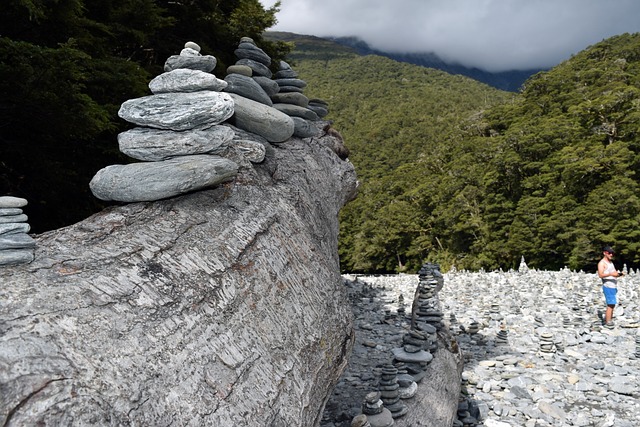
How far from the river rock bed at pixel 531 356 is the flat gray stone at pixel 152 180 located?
11.6ft

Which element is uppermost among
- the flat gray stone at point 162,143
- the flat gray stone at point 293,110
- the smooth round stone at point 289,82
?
the smooth round stone at point 289,82

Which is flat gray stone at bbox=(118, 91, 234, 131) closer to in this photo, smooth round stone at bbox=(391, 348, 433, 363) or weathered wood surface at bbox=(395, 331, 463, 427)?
weathered wood surface at bbox=(395, 331, 463, 427)

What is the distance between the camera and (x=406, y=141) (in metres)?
65.9

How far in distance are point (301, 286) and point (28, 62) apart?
12.6ft

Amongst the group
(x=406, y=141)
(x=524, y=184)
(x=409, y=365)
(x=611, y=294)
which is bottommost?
(x=406, y=141)

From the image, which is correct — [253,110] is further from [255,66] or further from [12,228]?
[12,228]

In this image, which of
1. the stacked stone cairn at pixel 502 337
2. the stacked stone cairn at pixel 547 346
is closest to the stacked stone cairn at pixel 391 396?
the stacked stone cairn at pixel 547 346

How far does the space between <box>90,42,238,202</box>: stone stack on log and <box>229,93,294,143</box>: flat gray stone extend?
0.84 m

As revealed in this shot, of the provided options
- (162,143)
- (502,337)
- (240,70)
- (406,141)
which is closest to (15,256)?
(162,143)

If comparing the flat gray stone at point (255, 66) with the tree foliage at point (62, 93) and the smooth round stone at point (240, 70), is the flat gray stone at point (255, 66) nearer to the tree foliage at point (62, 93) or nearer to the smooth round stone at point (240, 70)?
the smooth round stone at point (240, 70)

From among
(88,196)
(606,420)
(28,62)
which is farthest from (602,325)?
(28,62)

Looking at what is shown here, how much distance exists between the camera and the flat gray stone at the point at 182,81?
149 inches

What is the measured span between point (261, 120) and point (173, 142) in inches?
61.4

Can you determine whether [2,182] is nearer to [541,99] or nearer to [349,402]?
[349,402]
